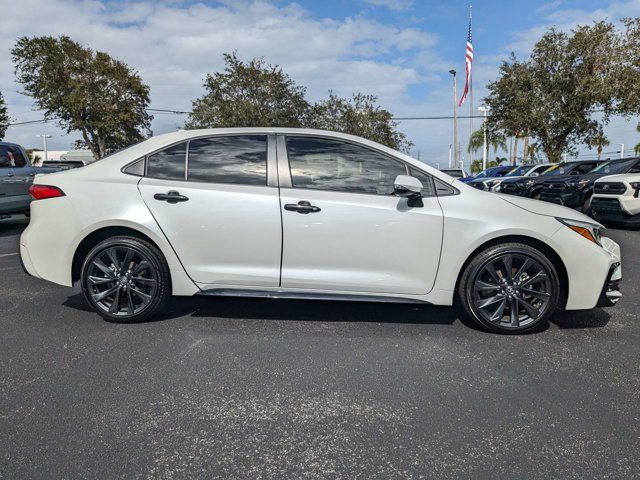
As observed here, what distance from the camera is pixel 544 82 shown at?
2159 centimetres

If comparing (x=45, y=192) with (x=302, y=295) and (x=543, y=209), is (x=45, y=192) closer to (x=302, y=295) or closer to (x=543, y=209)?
(x=302, y=295)

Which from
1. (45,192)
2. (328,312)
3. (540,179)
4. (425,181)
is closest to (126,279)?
(45,192)

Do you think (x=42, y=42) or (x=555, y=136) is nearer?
(x=555, y=136)

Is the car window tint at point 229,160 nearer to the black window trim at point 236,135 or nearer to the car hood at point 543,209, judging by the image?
the black window trim at point 236,135

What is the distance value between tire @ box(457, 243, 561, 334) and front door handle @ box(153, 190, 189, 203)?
231 centimetres

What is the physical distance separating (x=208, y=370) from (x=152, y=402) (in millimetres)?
481

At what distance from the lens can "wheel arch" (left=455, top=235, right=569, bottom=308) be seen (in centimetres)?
372

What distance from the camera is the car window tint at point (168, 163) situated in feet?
12.9

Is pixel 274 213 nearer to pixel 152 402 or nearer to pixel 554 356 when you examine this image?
pixel 152 402

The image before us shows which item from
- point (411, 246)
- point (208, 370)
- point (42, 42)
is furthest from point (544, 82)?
point (42, 42)

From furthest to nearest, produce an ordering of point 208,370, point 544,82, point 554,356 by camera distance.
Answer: point 544,82, point 554,356, point 208,370

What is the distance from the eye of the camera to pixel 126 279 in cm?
392

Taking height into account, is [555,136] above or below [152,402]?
above

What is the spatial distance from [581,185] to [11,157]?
41.8 ft
